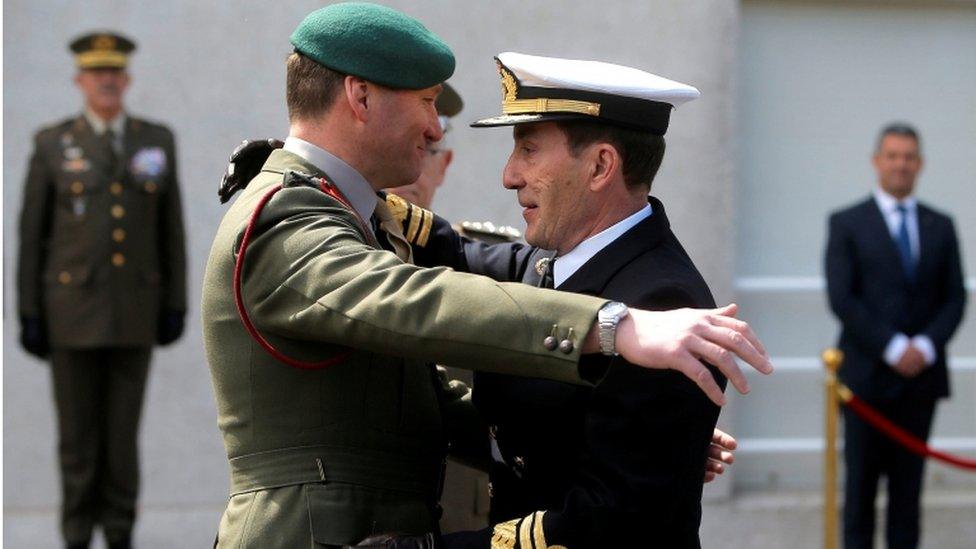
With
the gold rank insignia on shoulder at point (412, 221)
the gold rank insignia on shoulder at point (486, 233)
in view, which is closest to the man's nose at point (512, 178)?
the gold rank insignia on shoulder at point (412, 221)

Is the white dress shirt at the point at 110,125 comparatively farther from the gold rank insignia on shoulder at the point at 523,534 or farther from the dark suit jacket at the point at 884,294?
the gold rank insignia on shoulder at the point at 523,534

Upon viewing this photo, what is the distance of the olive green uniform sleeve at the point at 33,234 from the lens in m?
6.48

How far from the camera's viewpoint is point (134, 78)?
22.1 ft

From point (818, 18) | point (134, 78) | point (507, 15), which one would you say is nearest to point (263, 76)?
point (134, 78)

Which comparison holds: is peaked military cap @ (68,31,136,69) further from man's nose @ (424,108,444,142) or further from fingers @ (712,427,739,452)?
fingers @ (712,427,739,452)

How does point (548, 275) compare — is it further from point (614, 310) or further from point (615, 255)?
point (614, 310)

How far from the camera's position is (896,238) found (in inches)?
256

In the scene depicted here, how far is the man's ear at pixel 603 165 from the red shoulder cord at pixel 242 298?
0.39 metres

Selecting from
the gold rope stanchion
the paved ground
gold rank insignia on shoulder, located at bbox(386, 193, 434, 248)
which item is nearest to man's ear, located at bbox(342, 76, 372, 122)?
gold rank insignia on shoulder, located at bbox(386, 193, 434, 248)

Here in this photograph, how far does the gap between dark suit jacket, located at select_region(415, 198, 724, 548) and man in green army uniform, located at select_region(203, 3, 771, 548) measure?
120 millimetres

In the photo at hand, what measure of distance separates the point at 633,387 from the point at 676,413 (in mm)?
83

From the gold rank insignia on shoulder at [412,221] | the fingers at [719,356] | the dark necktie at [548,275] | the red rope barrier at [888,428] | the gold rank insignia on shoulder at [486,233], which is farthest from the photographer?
the red rope barrier at [888,428]

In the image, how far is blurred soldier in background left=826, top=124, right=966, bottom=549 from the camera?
6434mm

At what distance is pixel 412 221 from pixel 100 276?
3.66m
